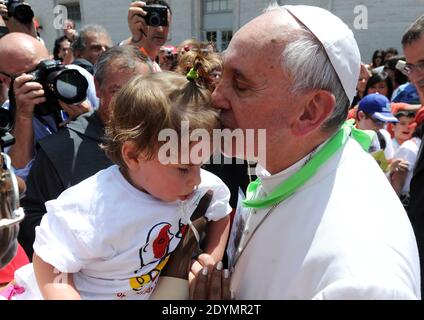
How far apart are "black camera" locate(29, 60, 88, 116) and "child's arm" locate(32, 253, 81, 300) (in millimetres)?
1022

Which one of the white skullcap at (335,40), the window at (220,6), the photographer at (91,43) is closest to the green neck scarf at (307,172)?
the white skullcap at (335,40)

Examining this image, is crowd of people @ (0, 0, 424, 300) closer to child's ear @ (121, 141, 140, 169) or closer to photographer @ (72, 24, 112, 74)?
child's ear @ (121, 141, 140, 169)

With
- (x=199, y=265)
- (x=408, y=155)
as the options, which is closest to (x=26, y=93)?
(x=199, y=265)

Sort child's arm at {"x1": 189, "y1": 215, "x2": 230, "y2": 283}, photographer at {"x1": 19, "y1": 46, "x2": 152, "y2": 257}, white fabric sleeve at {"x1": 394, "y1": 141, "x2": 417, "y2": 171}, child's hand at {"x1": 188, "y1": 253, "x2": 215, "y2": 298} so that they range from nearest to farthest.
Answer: child's hand at {"x1": 188, "y1": 253, "x2": 215, "y2": 298}
child's arm at {"x1": 189, "y1": 215, "x2": 230, "y2": 283}
photographer at {"x1": 19, "y1": 46, "x2": 152, "y2": 257}
white fabric sleeve at {"x1": 394, "y1": 141, "x2": 417, "y2": 171}

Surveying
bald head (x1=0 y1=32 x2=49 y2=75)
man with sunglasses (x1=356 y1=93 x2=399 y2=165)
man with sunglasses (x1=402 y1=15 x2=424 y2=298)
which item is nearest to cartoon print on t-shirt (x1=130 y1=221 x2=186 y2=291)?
bald head (x1=0 y1=32 x2=49 y2=75)

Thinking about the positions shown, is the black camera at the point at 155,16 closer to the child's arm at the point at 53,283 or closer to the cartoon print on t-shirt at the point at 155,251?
the cartoon print on t-shirt at the point at 155,251

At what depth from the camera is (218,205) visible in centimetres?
179

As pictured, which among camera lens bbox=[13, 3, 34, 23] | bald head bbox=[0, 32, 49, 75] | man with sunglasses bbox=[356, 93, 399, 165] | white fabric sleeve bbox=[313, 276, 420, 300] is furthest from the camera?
man with sunglasses bbox=[356, 93, 399, 165]

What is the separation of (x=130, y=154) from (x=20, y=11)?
241 centimetres

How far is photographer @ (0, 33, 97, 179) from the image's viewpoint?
2.14 m

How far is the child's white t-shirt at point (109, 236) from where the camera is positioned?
1360mm

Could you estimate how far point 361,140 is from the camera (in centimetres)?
168

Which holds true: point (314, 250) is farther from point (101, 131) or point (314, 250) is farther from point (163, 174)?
point (101, 131)

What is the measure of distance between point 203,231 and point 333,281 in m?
0.76
